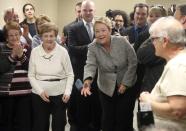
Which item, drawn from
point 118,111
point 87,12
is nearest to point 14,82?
point 118,111

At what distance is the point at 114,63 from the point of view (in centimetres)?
318

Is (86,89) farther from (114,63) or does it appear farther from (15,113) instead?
(15,113)

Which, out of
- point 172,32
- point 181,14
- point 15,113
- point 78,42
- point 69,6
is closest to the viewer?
point 172,32

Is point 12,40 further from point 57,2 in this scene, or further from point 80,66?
point 57,2

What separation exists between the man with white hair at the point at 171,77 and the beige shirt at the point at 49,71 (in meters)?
1.29

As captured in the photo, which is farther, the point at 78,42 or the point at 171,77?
the point at 78,42

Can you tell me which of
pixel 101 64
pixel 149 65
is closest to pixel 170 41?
pixel 149 65

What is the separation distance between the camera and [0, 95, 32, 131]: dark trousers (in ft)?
10.6

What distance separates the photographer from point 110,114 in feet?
10.8

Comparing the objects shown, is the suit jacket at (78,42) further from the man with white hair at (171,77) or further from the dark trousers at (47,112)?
the man with white hair at (171,77)

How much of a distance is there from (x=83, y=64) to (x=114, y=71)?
0.69 metres

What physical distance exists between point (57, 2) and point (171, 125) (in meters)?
6.62

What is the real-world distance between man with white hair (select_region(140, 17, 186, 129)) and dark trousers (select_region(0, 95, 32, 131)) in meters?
1.58

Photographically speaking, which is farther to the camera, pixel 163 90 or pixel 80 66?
pixel 80 66
